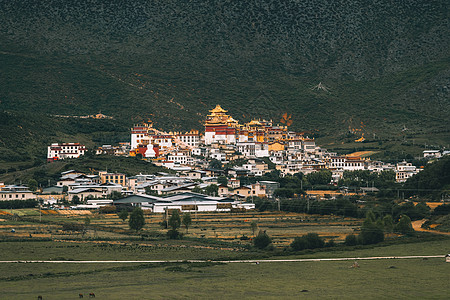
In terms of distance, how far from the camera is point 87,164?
136 m

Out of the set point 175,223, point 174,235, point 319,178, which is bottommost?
point 174,235

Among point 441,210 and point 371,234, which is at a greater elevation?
point 441,210

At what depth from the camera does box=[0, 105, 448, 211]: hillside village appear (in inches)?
4365

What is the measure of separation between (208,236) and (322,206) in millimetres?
24279

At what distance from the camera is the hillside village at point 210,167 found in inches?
4365

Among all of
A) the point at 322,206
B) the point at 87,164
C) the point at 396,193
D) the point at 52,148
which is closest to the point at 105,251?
the point at 322,206

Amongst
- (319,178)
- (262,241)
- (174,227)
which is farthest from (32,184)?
(262,241)

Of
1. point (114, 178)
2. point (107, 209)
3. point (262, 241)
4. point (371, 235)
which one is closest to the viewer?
point (262, 241)

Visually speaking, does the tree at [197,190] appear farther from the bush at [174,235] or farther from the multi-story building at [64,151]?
the bush at [174,235]

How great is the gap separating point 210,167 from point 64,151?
77.1 feet

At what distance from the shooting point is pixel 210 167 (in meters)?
150

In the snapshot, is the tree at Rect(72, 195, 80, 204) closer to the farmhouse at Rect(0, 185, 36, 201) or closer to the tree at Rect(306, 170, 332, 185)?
the farmhouse at Rect(0, 185, 36, 201)

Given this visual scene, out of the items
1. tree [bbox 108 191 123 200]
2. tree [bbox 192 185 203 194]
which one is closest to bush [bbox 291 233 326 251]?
tree [bbox 108 191 123 200]

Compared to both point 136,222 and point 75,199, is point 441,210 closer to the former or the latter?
point 136,222
